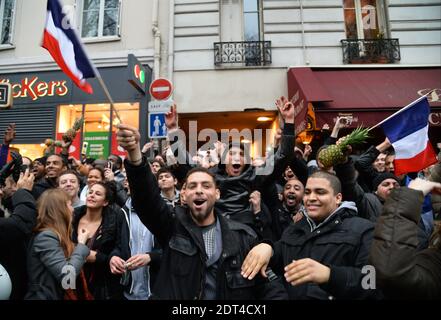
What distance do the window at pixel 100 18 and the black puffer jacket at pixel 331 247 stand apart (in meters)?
10.3

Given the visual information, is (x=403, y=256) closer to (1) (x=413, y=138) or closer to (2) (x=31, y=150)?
(1) (x=413, y=138)

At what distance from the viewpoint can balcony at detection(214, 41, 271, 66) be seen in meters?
10.6

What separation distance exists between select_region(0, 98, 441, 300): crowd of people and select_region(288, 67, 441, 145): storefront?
481 centimetres

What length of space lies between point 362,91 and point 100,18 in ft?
27.4

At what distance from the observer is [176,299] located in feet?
8.02

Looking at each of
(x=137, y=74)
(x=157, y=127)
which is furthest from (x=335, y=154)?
(x=137, y=74)

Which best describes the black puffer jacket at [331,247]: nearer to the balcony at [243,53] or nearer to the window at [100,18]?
the balcony at [243,53]

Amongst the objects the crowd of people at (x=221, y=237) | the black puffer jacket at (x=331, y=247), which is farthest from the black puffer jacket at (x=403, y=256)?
the black puffer jacket at (x=331, y=247)

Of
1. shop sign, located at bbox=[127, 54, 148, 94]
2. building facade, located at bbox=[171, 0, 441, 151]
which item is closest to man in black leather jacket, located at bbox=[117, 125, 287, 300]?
shop sign, located at bbox=[127, 54, 148, 94]

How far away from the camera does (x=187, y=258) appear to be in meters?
2.53

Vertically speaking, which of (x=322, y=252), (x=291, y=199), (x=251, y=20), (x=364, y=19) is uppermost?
(x=251, y=20)

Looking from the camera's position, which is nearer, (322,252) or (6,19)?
(322,252)

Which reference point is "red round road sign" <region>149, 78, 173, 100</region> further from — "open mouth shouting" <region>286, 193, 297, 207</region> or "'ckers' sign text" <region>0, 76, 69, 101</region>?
"'ckers' sign text" <region>0, 76, 69, 101</region>
